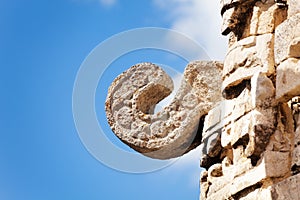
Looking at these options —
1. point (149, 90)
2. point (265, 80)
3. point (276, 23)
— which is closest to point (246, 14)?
point (276, 23)

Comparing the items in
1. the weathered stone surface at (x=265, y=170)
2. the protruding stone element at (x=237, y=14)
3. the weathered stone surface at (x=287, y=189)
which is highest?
the protruding stone element at (x=237, y=14)

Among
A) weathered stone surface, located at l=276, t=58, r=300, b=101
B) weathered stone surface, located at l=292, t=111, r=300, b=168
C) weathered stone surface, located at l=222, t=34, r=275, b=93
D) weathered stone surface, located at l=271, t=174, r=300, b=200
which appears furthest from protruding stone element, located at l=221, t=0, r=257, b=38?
weathered stone surface, located at l=271, t=174, r=300, b=200

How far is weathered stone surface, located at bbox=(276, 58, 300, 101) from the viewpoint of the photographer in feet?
17.8

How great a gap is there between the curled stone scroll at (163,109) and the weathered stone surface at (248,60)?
20.1 inches

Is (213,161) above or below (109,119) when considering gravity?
below

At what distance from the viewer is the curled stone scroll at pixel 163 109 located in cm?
662

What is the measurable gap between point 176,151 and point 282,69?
1.47m

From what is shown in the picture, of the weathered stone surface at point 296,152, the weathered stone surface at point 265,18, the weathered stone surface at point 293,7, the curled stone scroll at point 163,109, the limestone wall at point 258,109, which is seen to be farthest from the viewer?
the curled stone scroll at point 163,109

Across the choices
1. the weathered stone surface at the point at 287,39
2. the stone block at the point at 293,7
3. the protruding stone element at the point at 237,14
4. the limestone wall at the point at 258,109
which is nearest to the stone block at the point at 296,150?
the limestone wall at the point at 258,109

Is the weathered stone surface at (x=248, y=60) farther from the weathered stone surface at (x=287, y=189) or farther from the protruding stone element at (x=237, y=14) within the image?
the weathered stone surface at (x=287, y=189)

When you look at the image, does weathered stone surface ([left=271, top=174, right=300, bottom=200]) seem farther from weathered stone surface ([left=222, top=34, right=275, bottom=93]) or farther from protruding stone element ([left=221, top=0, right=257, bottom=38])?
protruding stone element ([left=221, top=0, right=257, bottom=38])

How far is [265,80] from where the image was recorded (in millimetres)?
5664

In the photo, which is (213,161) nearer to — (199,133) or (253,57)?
(199,133)

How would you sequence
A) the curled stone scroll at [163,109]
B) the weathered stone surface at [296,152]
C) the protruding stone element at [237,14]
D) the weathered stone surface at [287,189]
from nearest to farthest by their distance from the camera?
the weathered stone surface at [287,189], the weathered stone surface at [296,152], the protruding stone element at [237,14], the curled stone scroll at [163,109]
